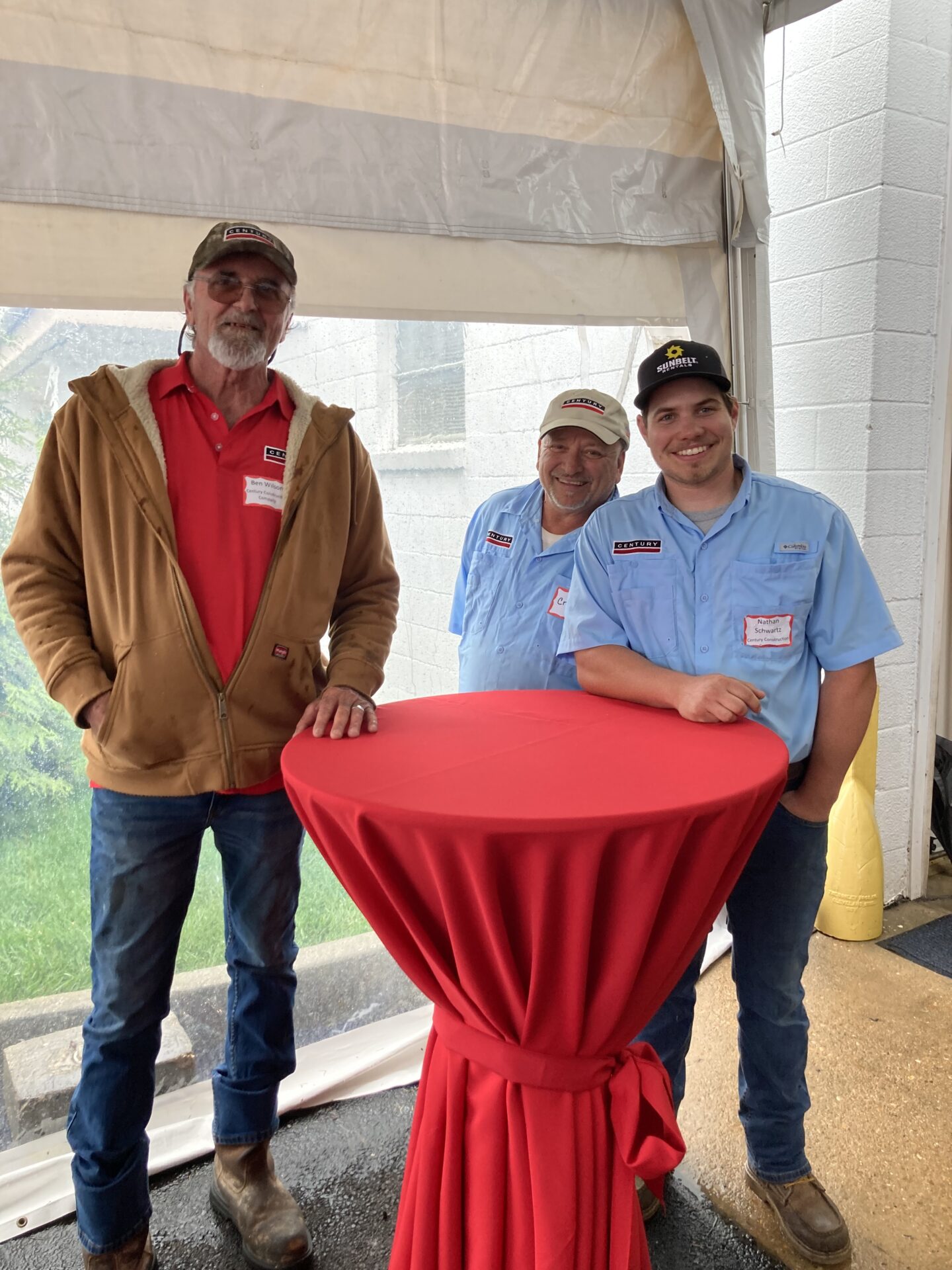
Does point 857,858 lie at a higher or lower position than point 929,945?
higher

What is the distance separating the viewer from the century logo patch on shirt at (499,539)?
235 cm

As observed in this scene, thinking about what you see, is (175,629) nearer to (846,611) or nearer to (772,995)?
(846,611)

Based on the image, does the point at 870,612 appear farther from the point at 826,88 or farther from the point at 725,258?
the point at 826,88

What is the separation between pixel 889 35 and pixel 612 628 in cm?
242

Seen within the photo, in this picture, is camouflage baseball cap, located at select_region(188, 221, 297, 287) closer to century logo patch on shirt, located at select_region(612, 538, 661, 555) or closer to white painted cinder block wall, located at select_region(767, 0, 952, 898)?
century logo patch on shirt, located at select_region(612, 538, 661, 555)

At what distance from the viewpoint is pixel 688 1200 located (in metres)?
2.05

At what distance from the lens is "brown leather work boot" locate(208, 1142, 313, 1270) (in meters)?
1.86

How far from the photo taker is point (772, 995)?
6.28ft

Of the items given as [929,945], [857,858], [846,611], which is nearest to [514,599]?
[846,611]

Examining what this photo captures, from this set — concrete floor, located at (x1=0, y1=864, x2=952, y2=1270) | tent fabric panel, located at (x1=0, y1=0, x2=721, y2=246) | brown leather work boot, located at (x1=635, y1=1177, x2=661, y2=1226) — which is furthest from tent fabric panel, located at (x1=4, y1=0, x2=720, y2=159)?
brown leather work boot, located at (x1=635, y1=1177, x2=661, y2=1226)

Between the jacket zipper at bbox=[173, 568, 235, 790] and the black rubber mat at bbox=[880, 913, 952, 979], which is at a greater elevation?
the jacket zipper at bbox=[173, 568, 235, 790]

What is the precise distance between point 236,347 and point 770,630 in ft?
3.54

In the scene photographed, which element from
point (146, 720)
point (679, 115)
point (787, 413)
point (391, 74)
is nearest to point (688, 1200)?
point (146, 720)

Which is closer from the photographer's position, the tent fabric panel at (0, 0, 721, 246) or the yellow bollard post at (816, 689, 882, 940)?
the tent fabric panel at (0, 0, 721, 246)
